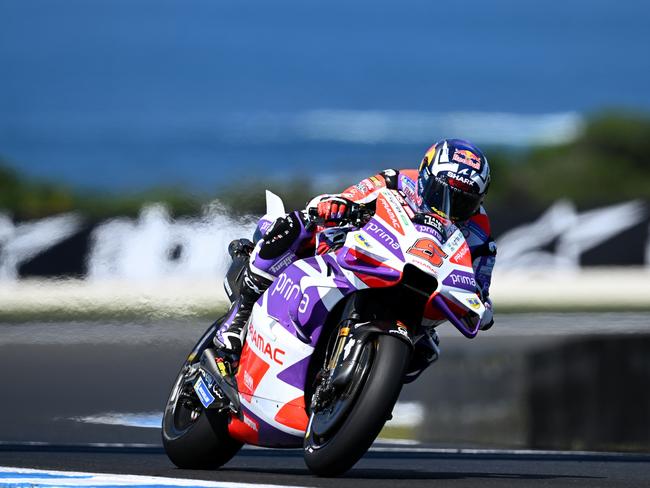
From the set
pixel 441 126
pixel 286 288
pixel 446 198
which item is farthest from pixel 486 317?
pixel 441 126

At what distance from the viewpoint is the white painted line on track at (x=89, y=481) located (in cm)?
568

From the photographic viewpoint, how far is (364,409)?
19.5 ft

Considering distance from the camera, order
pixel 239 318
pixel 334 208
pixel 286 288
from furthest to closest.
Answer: pixel 239 318 → pixel 286 288 → pixel 334 208

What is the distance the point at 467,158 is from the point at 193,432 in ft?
6.11

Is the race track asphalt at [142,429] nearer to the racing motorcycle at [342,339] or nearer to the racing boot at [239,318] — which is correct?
the racing motorcycle at [342,339]

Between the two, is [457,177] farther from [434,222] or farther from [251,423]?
[251,423]

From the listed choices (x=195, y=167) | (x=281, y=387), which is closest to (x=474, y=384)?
(x=281, y=387)

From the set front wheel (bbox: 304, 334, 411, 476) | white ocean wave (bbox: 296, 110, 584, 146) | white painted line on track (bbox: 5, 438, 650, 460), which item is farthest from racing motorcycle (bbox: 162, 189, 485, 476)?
white ocean wave (bbox: 296, 110, 584, 146)

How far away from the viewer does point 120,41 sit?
6100 centimetres

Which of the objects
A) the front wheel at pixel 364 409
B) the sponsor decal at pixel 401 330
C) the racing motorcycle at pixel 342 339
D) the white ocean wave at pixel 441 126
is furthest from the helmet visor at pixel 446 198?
the white ocean wave at pixel 441 126

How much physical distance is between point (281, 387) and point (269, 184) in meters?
10.1

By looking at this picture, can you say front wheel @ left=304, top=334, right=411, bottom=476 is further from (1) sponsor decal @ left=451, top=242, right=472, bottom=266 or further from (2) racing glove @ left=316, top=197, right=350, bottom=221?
(2) racing glove @ left=316, top=197, right=350, bottom=221

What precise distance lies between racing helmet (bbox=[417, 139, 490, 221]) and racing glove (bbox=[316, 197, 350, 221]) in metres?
0.33

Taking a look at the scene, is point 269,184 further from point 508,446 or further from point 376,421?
point 376,421
